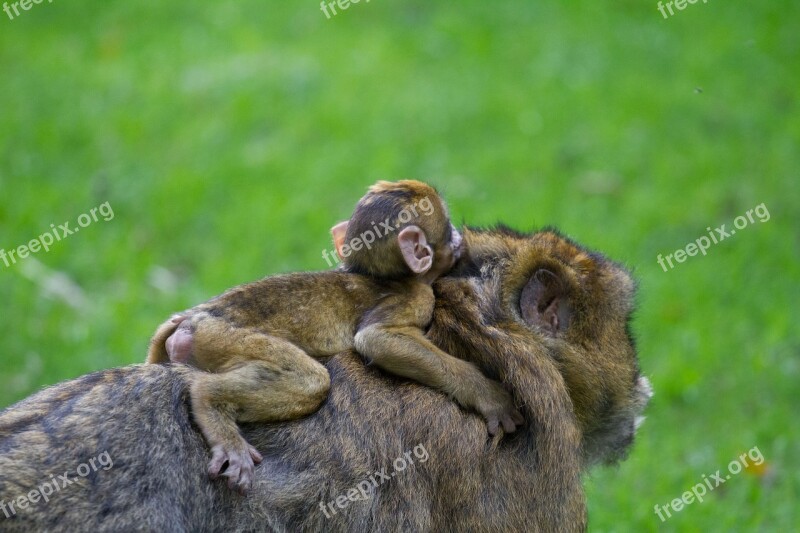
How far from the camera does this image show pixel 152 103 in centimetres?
1406

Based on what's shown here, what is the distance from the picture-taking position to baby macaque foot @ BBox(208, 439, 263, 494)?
4.70 meters

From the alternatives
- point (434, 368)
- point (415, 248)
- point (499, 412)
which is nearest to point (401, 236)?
point (415, 248)

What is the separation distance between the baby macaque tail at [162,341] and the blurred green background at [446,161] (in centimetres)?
343

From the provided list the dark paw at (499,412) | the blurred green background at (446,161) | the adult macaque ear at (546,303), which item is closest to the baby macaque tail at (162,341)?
the dark paw at (499,412)

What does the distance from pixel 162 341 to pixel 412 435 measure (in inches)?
53.0

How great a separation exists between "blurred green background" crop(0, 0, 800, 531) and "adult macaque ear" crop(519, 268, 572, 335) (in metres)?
2.36

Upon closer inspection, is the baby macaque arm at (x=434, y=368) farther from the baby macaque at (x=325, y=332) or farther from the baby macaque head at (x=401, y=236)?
the baby macaque head at (x=401, y=236)

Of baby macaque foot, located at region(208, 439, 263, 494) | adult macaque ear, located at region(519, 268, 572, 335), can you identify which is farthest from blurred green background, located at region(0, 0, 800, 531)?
baby macaque foot, located at region(208, 439, 263, 494)

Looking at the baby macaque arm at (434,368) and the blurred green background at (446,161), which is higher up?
the blurred green background at (446,161)

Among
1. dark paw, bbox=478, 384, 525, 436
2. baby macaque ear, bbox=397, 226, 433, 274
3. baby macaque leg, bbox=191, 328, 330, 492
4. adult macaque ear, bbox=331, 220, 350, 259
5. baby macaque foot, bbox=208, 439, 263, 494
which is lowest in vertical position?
dark paw, bbox=478, 384, 525, 436

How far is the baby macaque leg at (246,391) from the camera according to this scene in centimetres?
476

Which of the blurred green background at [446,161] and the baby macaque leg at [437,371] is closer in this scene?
the baby macaque leg at [437,371]

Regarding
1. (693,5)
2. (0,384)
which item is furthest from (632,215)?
(0,384)

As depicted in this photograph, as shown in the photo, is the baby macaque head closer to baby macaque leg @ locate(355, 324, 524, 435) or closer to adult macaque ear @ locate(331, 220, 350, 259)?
adult macaque ear @ locate(331, 220, 350, 259)
